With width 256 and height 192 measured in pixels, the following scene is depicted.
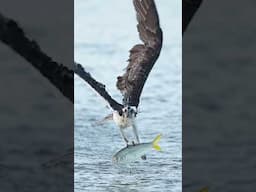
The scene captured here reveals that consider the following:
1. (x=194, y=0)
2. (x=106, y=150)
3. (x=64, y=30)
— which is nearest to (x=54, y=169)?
(x=106, y=150)

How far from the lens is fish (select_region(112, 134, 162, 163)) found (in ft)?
24.9

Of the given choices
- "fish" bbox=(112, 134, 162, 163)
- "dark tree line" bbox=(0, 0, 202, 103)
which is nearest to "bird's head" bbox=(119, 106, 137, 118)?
"fish" bbox=(112, 134, 162, 163)

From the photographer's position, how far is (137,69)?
7.62 meters

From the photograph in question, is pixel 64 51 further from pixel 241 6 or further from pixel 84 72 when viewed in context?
pixel 241 6

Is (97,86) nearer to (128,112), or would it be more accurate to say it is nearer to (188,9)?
(128,112)

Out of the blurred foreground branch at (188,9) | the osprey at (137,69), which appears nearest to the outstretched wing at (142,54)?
the osprey at (137,69)

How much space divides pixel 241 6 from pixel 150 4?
0.60 meters

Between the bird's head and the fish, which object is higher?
the bird's head

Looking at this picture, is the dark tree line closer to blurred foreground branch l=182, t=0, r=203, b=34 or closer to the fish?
blurred foreground branch l=182, t=0, r=203, b=34

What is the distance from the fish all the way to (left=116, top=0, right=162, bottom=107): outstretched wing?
0.27 metres

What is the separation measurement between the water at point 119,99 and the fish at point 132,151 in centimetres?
3

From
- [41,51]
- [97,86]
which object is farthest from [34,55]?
[97,86]

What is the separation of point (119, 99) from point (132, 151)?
1.16ft

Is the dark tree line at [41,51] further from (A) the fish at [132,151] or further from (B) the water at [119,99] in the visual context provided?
(A) the fish at [132,151]
